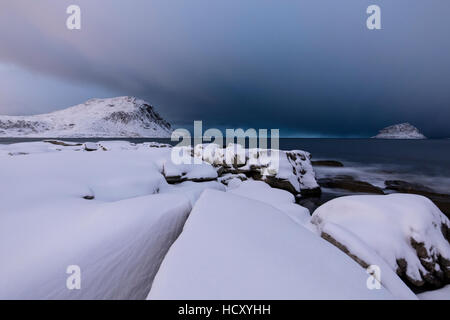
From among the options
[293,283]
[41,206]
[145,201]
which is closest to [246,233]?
[293,283]

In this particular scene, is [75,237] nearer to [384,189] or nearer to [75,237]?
[75,237]

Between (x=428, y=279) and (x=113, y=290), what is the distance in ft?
21.1

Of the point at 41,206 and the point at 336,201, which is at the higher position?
the point at 41,206

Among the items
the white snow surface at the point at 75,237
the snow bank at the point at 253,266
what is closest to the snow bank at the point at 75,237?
A: the white snow surface at the point at 75,237

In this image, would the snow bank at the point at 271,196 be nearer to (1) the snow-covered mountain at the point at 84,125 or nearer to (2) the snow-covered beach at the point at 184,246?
(2) the snow-covered beach at the point at 184,246

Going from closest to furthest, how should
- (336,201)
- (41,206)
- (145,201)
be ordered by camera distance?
(41,206), (145,201), (336,201)

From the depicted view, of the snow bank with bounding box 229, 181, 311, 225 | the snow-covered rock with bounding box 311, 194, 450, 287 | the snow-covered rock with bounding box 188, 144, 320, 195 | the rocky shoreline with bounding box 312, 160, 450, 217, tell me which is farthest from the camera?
the rocky shoreline with bounding box 312, 160, 450, 217

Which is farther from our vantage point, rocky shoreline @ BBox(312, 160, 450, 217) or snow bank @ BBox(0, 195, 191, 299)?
rocky shoreline @ BBox(312, 160, 450, 217)

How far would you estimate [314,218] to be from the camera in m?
5.39

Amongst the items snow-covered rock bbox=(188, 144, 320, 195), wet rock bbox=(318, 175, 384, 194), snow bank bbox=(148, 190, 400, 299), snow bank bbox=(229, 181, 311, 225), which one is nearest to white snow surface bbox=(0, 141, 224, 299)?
snow bank bbox=(148, 190, 400, 299)

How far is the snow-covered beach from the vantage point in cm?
146

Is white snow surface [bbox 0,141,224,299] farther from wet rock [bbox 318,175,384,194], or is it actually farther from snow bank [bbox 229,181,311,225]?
wet rock [bbox 318,175,384,194]

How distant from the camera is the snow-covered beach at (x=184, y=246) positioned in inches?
57.4
